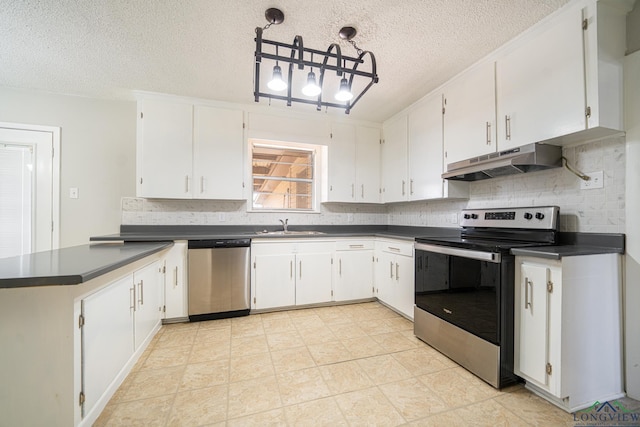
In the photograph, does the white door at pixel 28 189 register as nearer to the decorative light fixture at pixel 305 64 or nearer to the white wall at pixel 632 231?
the decorative light fixture at pixel 305 64

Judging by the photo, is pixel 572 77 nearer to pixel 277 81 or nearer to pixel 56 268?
pixel 277 81

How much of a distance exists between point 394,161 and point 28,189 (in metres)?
4.19

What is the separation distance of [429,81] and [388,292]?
2297 millimetres

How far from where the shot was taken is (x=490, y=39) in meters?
1.98

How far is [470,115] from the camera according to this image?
233 cm

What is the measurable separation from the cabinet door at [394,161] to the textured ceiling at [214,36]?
71cm

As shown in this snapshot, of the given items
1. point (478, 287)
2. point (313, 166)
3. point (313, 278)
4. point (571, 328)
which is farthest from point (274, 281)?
point (571, 328)

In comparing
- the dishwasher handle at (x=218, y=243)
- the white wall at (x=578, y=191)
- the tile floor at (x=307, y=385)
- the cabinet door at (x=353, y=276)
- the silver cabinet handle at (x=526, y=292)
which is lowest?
the tile floor at (x=307, y=385)

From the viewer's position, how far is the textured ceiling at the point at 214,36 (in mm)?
1681

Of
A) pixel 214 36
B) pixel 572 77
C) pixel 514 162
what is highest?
pixel 214 36

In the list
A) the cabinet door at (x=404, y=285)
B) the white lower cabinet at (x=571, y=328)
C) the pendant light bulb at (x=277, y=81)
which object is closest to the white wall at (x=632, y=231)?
the white lower cabinet at (x=571, y=328)

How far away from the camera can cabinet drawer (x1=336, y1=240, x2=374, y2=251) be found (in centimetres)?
321

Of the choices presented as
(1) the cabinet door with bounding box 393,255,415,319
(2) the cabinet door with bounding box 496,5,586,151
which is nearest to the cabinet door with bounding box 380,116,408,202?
(1) the cabinet door with bounding box 393,255,415,319

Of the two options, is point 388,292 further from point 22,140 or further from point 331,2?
point 22,140
